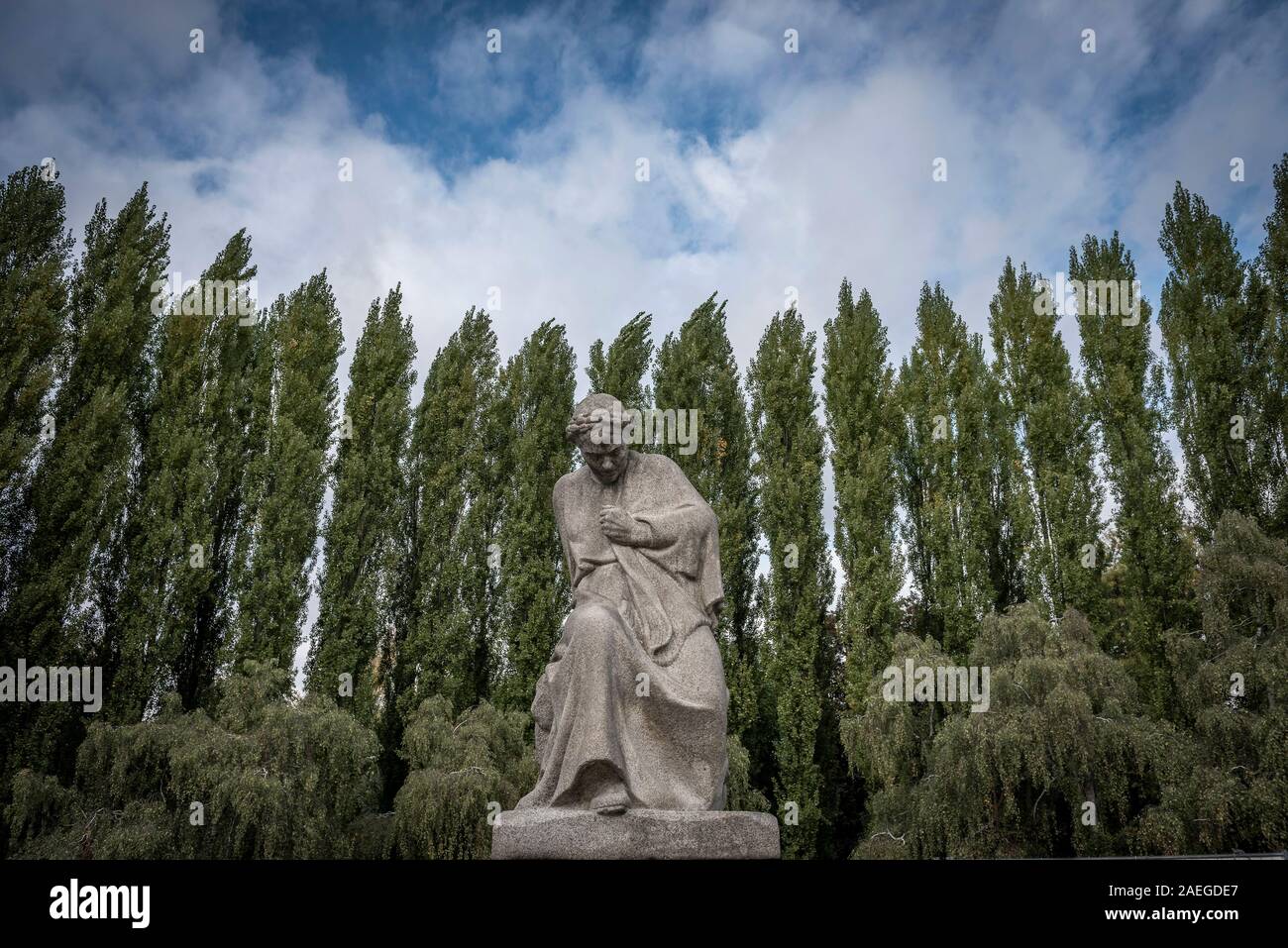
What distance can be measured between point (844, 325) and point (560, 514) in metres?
15.6

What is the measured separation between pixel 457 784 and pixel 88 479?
27.4ft

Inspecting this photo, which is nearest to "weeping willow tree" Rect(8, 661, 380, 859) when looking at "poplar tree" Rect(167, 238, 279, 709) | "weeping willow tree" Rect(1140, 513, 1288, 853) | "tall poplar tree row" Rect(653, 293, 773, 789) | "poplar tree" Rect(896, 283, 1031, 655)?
"poplar tree" Rect(167, 238, 279, 709)

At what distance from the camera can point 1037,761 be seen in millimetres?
11438

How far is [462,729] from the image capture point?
44.7 feet

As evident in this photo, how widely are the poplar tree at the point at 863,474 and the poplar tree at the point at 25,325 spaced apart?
13.8 meters

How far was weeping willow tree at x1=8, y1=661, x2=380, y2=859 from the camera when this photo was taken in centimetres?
1137

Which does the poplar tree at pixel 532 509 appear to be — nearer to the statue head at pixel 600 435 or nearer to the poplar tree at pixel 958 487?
the poplar tree at pixel 958 487

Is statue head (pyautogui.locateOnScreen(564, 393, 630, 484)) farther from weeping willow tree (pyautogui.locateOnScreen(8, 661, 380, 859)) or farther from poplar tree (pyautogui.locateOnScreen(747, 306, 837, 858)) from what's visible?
poplar tree (pyautogui.locateOnScreen(747, 306, 837, 858))

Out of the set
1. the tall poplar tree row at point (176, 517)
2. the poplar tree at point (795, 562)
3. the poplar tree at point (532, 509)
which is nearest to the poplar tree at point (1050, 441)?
the poplar tree at point (795, 562)

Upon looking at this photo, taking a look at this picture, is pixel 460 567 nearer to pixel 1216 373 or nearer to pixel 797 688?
pixel 797 688

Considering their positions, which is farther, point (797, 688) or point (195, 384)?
point (195, 384)

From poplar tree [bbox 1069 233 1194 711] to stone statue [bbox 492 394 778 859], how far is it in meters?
12.8
